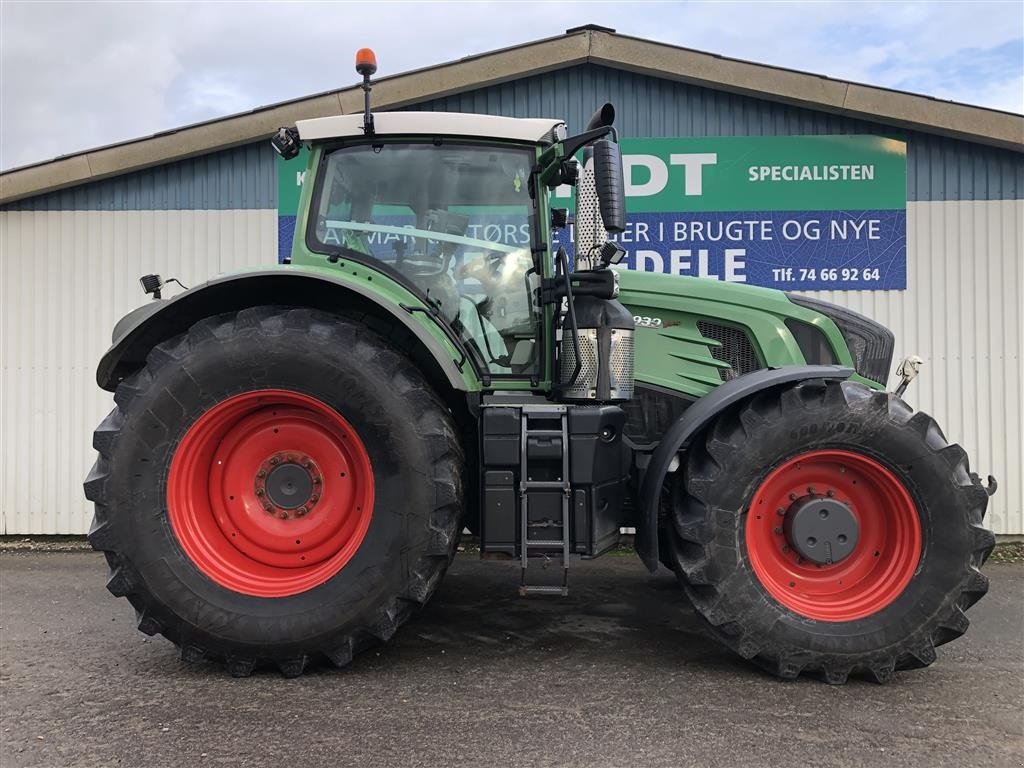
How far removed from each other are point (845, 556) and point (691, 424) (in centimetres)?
89

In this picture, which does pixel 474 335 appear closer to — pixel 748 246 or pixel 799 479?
pixel 799 479

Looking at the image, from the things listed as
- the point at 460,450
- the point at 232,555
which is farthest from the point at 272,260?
the point at 460,450

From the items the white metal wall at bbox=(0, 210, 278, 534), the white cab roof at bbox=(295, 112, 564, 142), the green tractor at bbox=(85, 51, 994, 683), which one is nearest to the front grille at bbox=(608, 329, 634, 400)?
the green tractor at bbox=(85, 51, 994, 683)

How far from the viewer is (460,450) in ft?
10.7

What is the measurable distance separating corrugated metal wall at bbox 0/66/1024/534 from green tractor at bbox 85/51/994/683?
9.87ft

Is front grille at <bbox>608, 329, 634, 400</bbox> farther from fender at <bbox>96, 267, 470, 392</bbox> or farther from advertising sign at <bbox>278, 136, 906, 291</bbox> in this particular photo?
advertising sign at <bbox>278, 136, 906, 291</bbox>

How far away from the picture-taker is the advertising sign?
6145 millimetres

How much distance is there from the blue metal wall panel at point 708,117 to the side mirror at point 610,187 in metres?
3.49

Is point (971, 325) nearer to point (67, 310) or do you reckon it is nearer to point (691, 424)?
point (691, 424)

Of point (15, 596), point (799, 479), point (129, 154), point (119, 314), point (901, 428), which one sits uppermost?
point (129, 154)

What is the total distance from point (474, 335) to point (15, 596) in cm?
361

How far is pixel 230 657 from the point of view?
10.3ft

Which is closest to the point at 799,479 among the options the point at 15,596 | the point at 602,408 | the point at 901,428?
the point at 901,428

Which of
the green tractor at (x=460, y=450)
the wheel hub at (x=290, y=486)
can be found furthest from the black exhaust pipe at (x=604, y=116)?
the wheel hub at (x=290, y=486)
